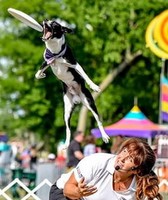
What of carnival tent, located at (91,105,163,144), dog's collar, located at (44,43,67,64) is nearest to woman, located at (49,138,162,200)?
dog's collar, located at (44,43,67,64)

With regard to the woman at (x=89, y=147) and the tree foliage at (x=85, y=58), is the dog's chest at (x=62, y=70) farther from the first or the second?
the tree foliage at (x=85, y=58)

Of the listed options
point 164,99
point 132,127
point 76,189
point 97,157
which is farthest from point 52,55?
point 132,127

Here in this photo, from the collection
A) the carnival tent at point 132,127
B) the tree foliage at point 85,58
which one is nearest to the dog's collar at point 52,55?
the carnival tent at point 132,127

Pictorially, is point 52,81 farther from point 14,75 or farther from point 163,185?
point 163,185

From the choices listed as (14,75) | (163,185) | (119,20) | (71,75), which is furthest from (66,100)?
(14,75)

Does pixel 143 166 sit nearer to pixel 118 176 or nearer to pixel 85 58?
pixel 118 176

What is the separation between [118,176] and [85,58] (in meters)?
28.3

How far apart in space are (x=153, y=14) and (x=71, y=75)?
886 inches

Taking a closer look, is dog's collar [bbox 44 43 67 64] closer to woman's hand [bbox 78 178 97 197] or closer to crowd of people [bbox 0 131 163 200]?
crowd of people [bbox 0 131 163 200]

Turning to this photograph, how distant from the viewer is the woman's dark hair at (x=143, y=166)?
5406 mm

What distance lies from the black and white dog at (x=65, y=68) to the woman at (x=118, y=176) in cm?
313

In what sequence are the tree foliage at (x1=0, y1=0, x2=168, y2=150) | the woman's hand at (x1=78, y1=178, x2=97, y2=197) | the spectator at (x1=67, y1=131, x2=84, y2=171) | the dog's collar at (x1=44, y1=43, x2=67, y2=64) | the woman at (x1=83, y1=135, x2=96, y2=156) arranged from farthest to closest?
the tree foliage at (x1=0, y1=0, x2=168, y2=150)
the woman at (x1=83, y1=135, x2=96, y2=156)
the spectator at (x1=67, y1=131, x2=84, y2=171)
the dog's collar at (x1=44, y1=43, x2=67, y2=64)
the woman's hand at (x1=78, y1=178, x2=97, y2=197)

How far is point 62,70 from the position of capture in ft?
28.9

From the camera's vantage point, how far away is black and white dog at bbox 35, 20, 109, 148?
8492 millimetres
